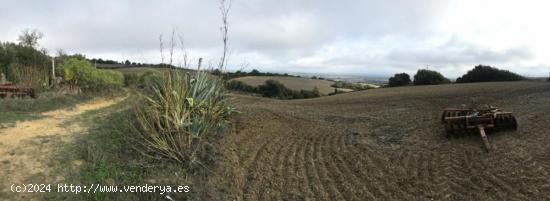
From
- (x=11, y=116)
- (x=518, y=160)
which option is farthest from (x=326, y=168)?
(x=11, y=116)

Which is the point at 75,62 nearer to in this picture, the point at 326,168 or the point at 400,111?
the point at 400,111

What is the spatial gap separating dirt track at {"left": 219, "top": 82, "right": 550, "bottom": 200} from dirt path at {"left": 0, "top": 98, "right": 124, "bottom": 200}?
108 inches

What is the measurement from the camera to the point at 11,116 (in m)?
9.82

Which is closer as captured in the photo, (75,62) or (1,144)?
(1,144)

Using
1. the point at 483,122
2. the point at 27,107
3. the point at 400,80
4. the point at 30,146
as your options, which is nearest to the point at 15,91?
the point at 27,107

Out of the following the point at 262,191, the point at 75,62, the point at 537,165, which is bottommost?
the point at 262,191

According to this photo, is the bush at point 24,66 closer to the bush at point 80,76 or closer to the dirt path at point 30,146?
the bush at point 80,76

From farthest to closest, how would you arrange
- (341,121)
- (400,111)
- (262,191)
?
(400,111) < (341,121) < (262,191)

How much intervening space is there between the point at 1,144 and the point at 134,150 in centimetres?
211

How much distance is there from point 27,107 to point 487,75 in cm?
3229

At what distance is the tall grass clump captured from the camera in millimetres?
7094

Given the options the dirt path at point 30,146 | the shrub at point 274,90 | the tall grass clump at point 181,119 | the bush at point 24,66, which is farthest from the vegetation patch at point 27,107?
the shrub at point 274,90

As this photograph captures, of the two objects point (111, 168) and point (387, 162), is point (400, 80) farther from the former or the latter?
point (111, 168)

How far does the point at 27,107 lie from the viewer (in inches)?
466
